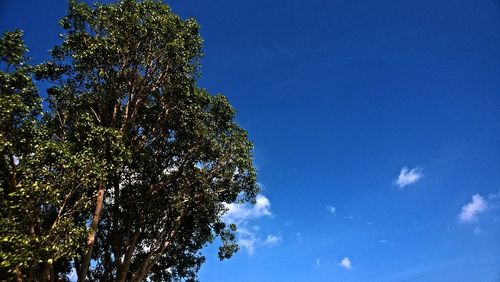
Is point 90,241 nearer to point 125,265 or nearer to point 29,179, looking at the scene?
point 125,265

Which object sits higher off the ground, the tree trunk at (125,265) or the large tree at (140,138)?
the large tree at (140,138)

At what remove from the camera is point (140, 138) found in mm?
23906

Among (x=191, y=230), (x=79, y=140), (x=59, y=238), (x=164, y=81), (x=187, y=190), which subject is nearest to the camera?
(x=59, y=238)

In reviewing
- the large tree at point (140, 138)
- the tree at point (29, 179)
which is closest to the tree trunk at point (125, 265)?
the large tree at point (140, 138)

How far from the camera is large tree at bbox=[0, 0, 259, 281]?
66.9 ft

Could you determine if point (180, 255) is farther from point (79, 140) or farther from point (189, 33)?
point (189, 33)

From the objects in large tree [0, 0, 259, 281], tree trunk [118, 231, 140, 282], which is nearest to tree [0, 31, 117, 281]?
large tree [0, 0, 259, 281]

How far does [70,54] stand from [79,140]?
5402mm

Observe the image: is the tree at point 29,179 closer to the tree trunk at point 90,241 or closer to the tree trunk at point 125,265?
the tree trunk at point 90,241

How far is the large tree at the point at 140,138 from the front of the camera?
20406mm

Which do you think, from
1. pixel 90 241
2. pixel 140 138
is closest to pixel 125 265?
pixel 90 241

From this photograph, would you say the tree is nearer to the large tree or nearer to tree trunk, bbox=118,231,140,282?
the large tree

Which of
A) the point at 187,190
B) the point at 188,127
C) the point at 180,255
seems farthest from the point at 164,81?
the point at 180,255

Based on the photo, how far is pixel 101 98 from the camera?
875 inches
